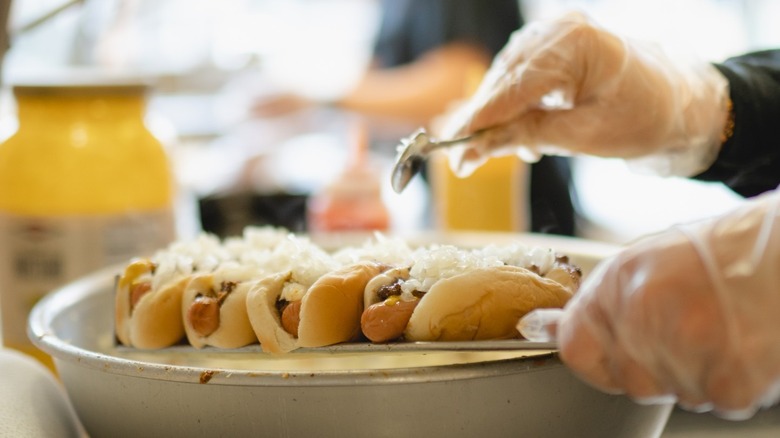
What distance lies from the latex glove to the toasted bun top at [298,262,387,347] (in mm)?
174

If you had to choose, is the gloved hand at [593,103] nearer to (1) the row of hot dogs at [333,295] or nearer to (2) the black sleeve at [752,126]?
(2) the black sleeve at [752,126]

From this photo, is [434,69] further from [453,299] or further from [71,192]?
[453,299]

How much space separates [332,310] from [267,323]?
0.06 m

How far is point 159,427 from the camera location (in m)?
0.61

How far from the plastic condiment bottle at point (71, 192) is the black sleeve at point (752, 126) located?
0.71 m

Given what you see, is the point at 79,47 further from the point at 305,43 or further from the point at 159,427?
the point at 159,427

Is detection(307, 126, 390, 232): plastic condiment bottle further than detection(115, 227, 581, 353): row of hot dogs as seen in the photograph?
Yes

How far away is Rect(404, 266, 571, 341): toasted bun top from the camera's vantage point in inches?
23.3

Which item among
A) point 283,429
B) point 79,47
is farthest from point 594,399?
point 79,47

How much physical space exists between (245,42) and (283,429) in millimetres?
3248

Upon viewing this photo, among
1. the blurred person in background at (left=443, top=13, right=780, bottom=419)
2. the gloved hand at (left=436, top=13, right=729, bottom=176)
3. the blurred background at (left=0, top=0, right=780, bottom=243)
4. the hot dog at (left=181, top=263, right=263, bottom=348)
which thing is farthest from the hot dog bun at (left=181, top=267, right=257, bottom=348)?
the blurred background at (left=0, top=0, right=780, bottom=243)

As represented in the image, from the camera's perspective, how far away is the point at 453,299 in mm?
594

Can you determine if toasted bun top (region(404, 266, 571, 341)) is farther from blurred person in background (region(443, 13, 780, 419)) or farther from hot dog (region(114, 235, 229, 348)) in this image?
hot dog (region(114, 235, 229, 348))

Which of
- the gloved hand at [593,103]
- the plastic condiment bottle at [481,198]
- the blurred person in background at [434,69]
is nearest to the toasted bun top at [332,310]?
the gloved hand at [593,103]
